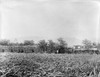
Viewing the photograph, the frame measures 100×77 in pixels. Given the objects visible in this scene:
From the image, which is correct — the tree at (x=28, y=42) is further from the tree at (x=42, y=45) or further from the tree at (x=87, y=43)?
the tree at (x=87, y=43)

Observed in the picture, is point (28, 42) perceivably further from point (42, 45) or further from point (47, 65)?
point (47, 65)

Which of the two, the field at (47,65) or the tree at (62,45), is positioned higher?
the tree at (62,45)

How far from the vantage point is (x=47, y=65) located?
0.73m

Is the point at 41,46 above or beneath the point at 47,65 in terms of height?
above

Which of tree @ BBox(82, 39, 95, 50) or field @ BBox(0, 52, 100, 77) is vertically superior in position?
tree @ BBox(82, 39, 95, 50)

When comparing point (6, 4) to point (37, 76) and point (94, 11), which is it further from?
point (94, 11)

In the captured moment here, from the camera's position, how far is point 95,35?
85 cm

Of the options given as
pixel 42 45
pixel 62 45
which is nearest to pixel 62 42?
pixel 62 45

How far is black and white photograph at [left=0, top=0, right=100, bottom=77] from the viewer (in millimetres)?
720

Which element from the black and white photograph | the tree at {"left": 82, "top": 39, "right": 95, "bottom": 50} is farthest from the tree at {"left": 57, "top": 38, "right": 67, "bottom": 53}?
the tree at {"left": 82, "top": 39, "right": 95, "bottom": 50}

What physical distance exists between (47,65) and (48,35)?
198mm

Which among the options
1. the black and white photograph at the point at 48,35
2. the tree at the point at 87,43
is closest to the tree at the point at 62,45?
the black and white photograph at the point at 48,35

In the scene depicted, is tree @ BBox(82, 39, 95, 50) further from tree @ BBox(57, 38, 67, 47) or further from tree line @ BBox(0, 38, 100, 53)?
tree @ BBox(57, 38, 67, 47)

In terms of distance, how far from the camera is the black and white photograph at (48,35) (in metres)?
0.72
